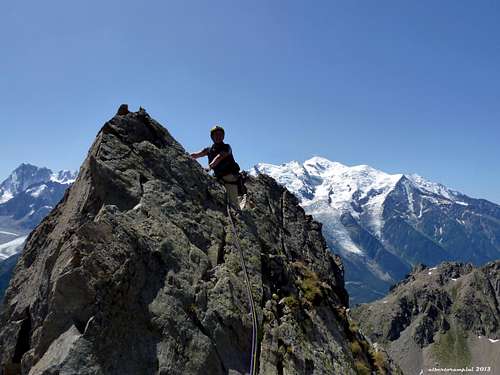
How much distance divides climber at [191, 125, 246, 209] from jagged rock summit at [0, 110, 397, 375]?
109 cm

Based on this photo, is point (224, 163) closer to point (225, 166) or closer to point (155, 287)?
point (225, 166)

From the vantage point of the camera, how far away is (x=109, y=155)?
16.6 metres

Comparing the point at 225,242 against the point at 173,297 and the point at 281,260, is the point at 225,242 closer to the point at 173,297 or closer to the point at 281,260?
the point at 281,260

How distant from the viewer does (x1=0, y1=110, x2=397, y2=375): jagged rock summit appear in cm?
1161

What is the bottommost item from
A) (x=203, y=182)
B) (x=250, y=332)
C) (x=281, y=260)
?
(x=250, y=332)

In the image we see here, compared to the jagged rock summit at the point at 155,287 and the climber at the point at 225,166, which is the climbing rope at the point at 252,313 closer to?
the jagged rock summit at the point at 155,287

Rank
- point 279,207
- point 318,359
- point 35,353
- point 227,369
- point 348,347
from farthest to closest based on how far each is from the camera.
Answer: point 279,207 → point 348,347 → point 318,359 → point 227,369 → point 35,353

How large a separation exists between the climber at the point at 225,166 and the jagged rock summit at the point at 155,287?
1.09m

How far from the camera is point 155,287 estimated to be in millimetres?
13258

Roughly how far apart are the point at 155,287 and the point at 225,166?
32.0 ft

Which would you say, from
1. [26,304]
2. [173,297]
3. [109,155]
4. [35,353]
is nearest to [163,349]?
[173,297]

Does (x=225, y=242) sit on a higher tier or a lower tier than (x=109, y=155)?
lower

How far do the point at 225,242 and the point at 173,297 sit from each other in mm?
4652

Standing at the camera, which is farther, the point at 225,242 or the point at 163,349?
the point at 225,242
